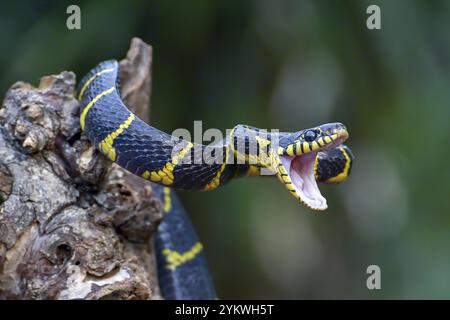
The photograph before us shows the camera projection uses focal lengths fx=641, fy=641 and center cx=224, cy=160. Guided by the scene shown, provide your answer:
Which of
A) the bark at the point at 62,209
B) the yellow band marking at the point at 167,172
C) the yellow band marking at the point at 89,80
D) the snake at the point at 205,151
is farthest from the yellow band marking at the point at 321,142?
the yellow band marking at the point at 89,80

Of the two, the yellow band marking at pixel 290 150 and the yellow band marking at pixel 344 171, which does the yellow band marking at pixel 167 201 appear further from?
the yellow band marking at pixel 290 150

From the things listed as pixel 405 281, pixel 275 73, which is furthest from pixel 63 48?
pixel 405 281

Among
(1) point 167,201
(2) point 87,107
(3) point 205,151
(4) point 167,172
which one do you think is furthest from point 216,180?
(1) point 167,201

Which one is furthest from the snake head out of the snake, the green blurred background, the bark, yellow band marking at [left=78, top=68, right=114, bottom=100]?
the green blurred background

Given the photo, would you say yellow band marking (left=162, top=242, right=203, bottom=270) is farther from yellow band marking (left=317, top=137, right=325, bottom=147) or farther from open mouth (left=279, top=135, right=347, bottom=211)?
yellow band marking (left=317, top=137, right=325, bottom=147)

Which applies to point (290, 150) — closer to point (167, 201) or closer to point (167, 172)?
point (167, 172)

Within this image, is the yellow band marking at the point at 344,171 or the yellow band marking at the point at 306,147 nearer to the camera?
the yellow band marking at the point at 306,147
